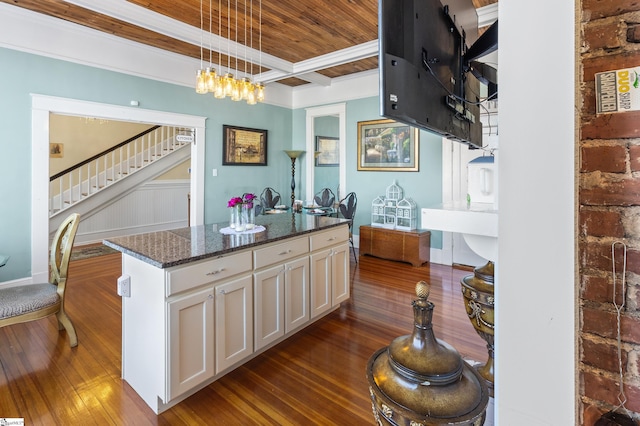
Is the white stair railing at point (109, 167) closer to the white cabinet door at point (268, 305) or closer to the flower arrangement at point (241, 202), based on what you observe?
the flower arrangement at point (241, 202)

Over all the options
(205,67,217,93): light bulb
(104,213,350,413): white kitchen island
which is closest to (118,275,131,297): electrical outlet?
(104,213,350,413): white kitchen island

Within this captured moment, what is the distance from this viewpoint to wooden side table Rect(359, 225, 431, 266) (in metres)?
4.54

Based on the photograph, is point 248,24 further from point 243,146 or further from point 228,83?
point 243,146

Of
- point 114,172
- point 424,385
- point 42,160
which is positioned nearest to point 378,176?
point 42,160

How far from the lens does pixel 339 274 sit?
303cm

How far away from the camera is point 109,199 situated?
6.06 metres

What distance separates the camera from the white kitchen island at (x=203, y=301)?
1730mm

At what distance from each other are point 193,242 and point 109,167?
17.3 feet

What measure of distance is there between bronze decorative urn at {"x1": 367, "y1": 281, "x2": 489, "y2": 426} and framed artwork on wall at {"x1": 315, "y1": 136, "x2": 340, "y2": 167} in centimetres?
590

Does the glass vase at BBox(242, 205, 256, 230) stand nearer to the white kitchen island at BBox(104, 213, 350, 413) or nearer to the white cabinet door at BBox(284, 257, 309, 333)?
the white kitchen island at BBox(104, 213, 350, 413)

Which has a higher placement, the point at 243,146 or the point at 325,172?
the point at 243,146

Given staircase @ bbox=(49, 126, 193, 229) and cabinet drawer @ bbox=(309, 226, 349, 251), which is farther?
staircase @ bbox=(49, 126, 193, 229)

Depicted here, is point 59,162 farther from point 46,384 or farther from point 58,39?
point 46,384

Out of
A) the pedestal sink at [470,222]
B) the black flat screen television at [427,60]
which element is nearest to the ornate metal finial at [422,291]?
the pedestal sink at [470,222]
